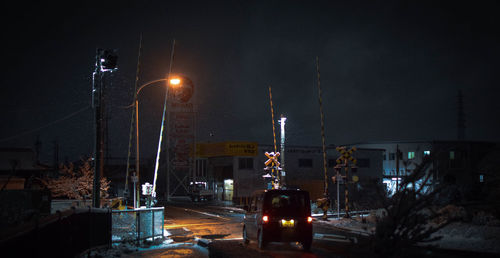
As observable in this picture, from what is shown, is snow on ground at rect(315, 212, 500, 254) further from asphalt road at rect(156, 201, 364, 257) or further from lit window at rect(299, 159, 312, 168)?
lit window at rect(299, 159, 312, 168)

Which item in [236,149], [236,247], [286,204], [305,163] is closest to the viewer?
[286,204]

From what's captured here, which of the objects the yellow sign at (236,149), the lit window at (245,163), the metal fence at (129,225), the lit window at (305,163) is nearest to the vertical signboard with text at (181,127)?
the yellow sign at (236,149)

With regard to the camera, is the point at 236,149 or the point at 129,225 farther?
the point at 236,149

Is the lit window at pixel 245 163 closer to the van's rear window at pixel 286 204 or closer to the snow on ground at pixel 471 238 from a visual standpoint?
the snow on ground at pixel 471 238

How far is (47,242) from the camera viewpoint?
8.15 metres

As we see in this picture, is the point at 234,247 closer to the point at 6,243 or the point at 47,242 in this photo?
the point at 47,242

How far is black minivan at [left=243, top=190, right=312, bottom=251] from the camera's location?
1298 cm

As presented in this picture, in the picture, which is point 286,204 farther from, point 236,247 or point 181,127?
point 181,127

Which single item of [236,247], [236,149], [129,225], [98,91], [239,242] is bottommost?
[239,242]

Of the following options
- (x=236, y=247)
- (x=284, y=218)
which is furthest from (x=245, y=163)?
(x=284, y=218)

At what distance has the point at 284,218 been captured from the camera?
13.1 m

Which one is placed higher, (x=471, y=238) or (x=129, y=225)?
(x=129, y=225)

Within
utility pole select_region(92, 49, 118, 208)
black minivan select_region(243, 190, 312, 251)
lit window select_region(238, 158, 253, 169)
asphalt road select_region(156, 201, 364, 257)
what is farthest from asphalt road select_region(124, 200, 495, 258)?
lit window select_region(238, 158, 253, 169)

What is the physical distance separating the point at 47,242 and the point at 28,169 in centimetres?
3163
